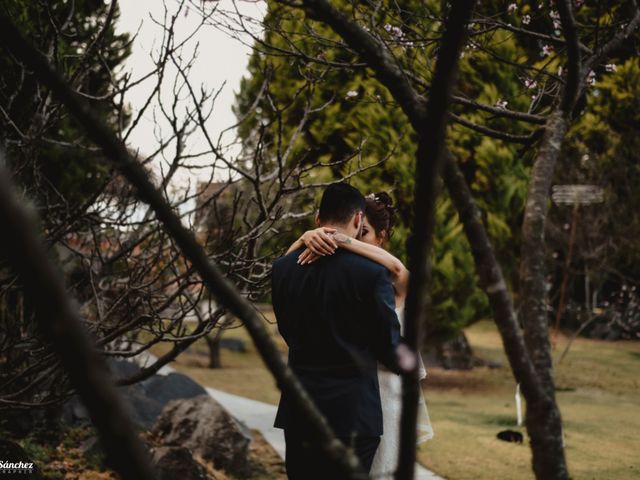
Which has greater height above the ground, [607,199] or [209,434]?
[607,199]

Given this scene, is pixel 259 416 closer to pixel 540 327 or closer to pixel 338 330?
pixel 338 330

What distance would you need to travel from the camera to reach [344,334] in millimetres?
2863

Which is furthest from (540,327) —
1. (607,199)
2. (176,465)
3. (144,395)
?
(607,199)

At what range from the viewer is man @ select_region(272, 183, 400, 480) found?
9.29ft

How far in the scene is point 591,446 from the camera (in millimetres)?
7805

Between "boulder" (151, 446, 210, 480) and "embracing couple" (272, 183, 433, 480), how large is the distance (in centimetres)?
271

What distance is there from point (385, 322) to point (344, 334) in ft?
0.63

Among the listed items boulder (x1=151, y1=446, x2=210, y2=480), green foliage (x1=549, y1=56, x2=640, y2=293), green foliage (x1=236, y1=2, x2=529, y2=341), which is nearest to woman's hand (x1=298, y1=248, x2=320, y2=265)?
boulder (x1=151, y1=446, x2=210, y2=480)

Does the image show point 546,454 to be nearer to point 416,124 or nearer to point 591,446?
point 416,124

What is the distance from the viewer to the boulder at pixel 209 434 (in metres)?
6.62

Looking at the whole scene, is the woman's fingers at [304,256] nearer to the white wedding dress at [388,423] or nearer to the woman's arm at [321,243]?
the woman's arm at [321,243]

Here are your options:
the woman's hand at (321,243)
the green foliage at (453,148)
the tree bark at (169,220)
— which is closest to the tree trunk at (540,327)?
the tree bark at (169,220)

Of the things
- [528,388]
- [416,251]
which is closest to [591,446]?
[528,388]

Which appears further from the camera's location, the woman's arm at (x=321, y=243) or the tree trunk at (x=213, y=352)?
the tree trunk at (x=213, y=352)
